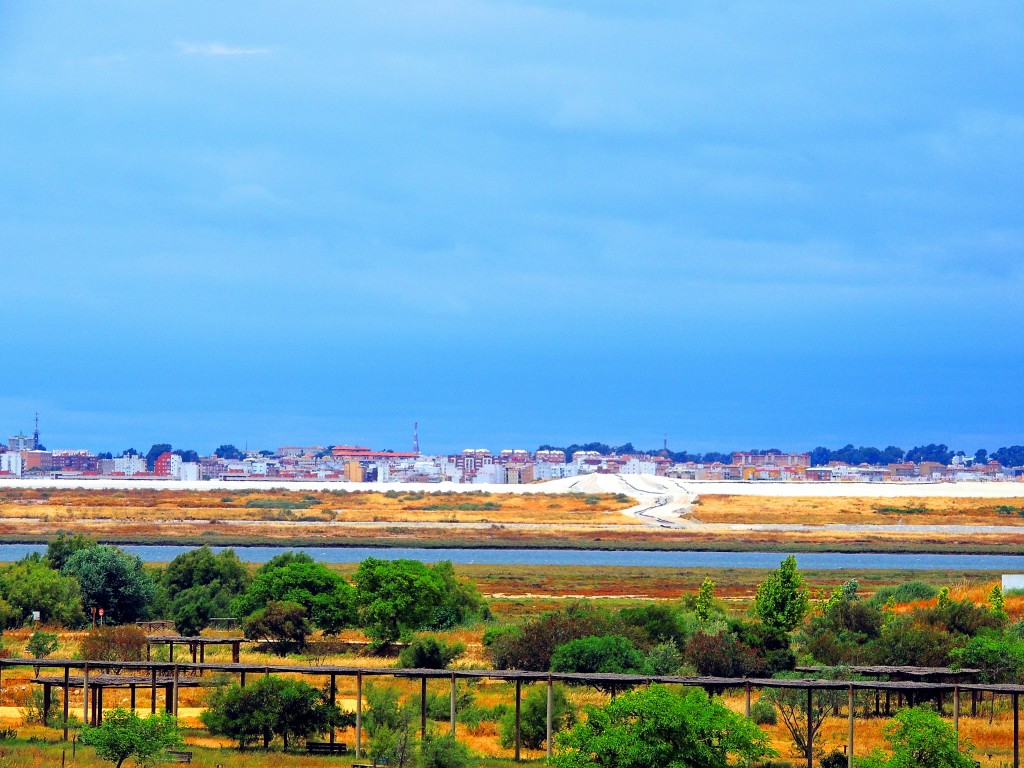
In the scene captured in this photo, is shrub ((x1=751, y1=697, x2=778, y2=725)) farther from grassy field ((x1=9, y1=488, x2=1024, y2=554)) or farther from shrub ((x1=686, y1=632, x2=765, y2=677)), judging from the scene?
grassy field ((x1=9, y1=488, x2=1024, y2=554))

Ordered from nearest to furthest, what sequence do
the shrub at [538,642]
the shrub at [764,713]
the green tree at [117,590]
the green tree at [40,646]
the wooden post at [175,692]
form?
the wooden post at [175,692], the shrub at [764,713], the shrub at [538,642], the green tree at [40,646], the green tree at [117,590]

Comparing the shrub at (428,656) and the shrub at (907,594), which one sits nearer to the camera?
the shrub at (428,656)

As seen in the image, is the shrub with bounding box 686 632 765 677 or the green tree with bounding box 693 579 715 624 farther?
the green tree with bounding box 693 579 715 624

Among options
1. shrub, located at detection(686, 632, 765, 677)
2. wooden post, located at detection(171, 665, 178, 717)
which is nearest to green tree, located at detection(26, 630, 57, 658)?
wooden post, located at detection(171, 665, 178, 717)

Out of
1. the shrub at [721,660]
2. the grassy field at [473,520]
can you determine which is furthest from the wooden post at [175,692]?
the grassy field at [473,520]

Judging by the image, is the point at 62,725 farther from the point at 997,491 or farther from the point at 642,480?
the point at 642,480

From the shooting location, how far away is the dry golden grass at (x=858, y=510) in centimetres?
12071

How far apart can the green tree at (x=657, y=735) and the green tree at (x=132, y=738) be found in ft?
20.2

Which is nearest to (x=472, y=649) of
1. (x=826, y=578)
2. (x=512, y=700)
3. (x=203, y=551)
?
(x=512, y=700)

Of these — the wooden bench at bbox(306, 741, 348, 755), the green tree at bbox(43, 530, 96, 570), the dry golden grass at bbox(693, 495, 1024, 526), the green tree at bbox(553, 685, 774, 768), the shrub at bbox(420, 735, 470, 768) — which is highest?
the dry golden grass at bbox(693, 495, 1024, 526)

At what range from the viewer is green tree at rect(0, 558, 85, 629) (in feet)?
135

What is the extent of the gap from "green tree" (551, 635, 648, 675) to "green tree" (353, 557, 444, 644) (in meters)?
9.34

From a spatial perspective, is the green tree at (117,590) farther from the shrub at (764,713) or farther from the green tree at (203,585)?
the shrub at (764,713)

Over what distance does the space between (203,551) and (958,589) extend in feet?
84.8
